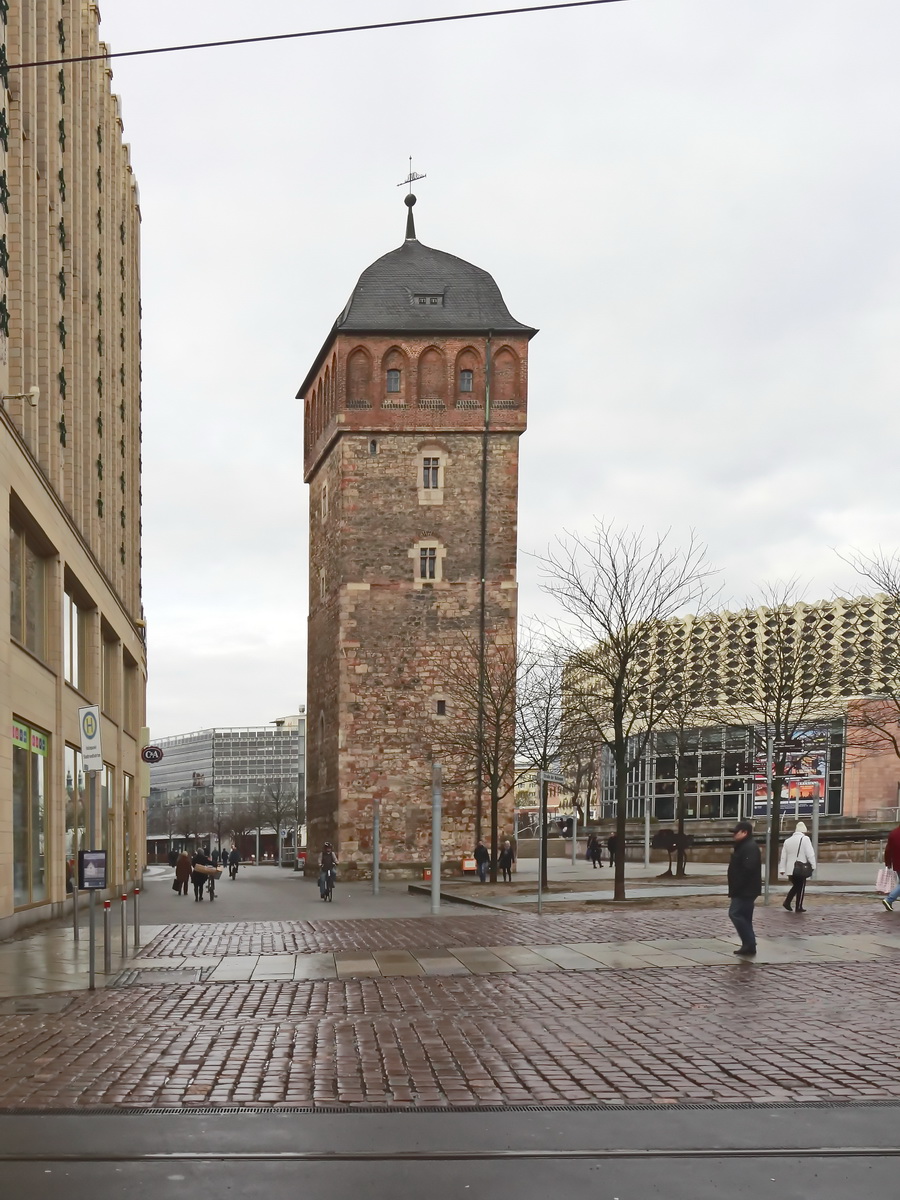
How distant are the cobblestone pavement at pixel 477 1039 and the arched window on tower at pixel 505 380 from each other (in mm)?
48437

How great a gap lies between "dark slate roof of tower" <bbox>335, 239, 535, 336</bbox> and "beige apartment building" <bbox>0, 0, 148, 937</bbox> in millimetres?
17742

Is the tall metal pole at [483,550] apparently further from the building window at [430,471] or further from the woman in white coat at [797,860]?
the woman in white coat at [797,860]

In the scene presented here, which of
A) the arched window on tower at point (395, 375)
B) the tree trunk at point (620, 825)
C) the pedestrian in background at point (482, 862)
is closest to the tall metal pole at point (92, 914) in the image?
the tree trunk at point (620, 825)

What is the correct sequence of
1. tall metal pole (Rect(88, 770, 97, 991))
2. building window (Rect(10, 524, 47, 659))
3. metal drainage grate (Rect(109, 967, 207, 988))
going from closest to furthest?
tall metal pole (Rect(88, 770, 97, 991)) < metal drainage grate (Rect(109, 967, 207, 988)) < building window (Rect(10, 524, 47, 659))

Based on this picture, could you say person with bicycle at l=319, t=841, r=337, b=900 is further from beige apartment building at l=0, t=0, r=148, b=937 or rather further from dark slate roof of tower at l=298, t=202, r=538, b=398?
dark slate roof of tower at l=298, t=202, r=538, b=398

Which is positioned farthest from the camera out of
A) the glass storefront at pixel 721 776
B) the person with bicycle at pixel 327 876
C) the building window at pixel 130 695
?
the building window at pixel 130 695

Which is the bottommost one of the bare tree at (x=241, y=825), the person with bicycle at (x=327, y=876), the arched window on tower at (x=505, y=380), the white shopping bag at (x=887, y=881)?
the bare tree at (x=241, y=825)

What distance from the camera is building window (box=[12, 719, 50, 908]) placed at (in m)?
25.8

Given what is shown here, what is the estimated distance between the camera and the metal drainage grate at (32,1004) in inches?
523

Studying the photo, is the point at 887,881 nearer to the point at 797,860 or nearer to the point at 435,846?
the point at 797,860

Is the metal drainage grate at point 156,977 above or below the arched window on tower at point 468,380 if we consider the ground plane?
below

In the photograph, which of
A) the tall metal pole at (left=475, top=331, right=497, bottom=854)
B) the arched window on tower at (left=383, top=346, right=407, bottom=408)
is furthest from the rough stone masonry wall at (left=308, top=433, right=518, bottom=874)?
the arched window on tower at (left=383, top=346, right=407, bottom=408)

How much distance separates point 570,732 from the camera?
44250mm

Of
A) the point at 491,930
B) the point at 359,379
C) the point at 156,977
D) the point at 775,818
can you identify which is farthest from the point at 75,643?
the point at 359,379
